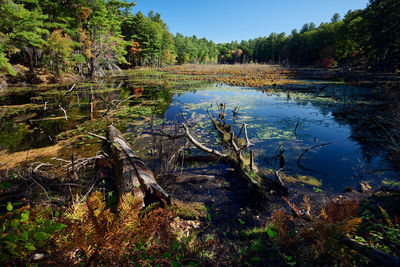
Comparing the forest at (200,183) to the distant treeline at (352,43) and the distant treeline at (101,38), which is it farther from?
the distant treeline at (352,43)

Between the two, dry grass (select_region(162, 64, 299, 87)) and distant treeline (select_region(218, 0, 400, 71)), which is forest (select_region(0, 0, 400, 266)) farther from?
distant treeline (select_region(218, 0, 400, 71))

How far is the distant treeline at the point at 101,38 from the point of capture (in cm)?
1527

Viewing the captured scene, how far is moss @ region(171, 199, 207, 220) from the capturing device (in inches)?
122

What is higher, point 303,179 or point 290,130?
point 290,130

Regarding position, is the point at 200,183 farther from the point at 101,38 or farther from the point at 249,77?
the point at 101,38

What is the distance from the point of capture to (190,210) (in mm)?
3246

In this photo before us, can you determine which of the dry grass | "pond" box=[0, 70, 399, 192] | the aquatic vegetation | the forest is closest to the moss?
the forest

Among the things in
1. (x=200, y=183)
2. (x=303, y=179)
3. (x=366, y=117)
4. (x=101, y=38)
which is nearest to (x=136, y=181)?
(x=200, y=183)

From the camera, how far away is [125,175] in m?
3.34

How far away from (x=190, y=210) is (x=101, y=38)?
30.3 m

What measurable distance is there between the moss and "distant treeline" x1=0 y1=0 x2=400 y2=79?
1666 centimetres

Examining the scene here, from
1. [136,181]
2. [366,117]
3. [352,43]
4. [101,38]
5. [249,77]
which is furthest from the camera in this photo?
[352,43]

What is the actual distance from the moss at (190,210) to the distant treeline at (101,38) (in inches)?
656

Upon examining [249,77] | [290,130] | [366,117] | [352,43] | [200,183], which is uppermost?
[352,43]
